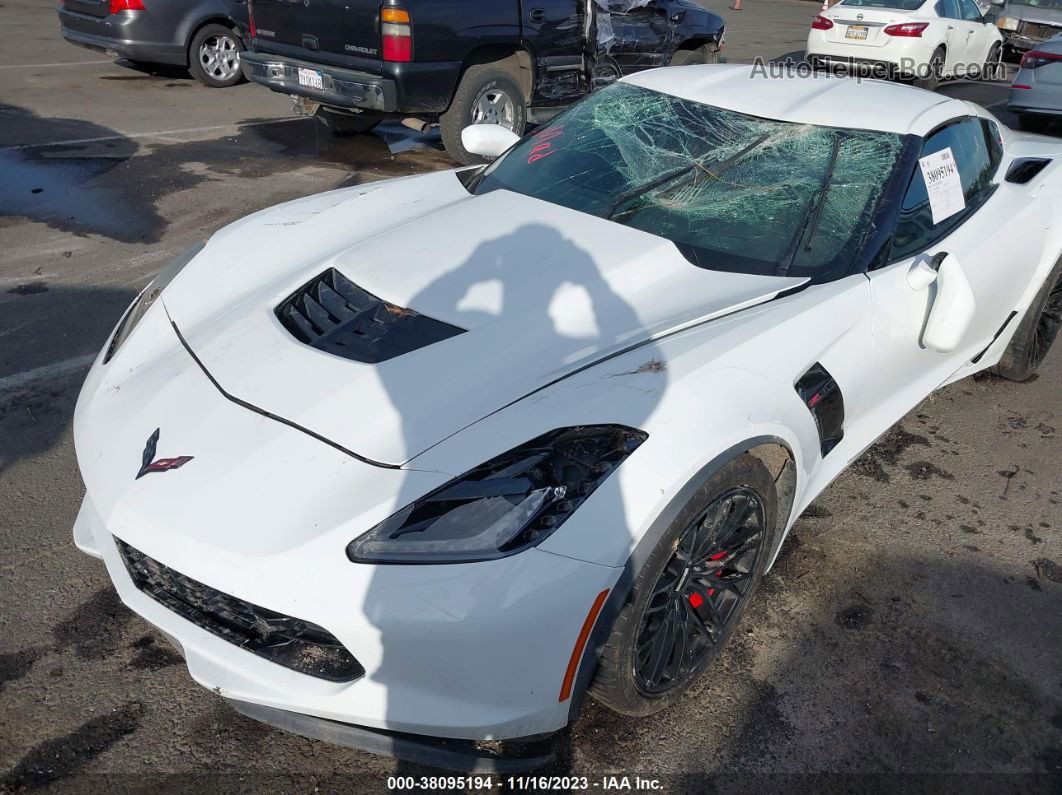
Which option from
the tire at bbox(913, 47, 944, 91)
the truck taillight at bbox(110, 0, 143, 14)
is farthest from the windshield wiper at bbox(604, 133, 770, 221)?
the tire at bbox(913, 47, 944, 91)

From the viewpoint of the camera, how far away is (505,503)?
205cm

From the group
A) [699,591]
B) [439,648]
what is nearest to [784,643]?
[699,591]

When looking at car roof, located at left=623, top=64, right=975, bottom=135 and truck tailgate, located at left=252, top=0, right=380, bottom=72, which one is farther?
truck tailgate, located at left=252, top=0, right=380, bottom=72

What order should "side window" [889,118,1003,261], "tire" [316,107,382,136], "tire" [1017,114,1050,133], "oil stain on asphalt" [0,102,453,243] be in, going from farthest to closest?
"tire" [1017,114,1050,133], "tire" [316,107,382,136], "oil stain on asphalt" [0,102,453,243], "side window" [889,118,1003,261]

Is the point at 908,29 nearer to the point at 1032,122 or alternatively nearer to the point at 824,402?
the point at 1032,122

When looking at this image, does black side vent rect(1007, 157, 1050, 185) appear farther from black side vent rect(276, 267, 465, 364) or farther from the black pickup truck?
the black pickup truck

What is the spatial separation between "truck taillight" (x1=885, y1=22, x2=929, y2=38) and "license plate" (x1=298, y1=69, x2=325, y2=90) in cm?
834

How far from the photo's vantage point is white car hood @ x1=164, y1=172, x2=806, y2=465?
2.29 metres

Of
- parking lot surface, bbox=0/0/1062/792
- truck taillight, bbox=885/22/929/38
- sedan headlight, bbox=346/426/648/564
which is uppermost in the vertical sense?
truck taillight, bbox=885/22/929/38

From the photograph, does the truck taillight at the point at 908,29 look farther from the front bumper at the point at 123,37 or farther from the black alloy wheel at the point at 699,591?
the black alloy wheel at the point at 699,591

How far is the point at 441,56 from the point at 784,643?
563cm

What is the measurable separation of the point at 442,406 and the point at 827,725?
4.52 feet

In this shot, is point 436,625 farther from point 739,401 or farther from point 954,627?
point 954,627

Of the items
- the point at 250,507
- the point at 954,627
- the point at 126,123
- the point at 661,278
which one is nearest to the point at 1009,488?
the point at 954,627
